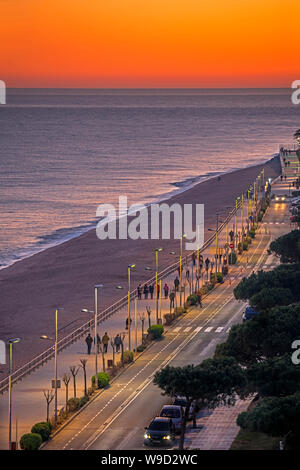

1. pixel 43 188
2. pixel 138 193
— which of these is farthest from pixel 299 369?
pixel 43 188

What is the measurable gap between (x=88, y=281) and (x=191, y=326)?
21.9 metres

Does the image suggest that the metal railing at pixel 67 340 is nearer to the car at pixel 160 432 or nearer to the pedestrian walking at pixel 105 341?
the pedestrian walking at pixel 105 341

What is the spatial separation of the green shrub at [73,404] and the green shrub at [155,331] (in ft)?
51.9

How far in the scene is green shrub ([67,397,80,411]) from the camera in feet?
170

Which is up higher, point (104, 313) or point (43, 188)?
point (43, 188)

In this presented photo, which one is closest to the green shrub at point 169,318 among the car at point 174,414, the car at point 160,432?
the car at point 174,414

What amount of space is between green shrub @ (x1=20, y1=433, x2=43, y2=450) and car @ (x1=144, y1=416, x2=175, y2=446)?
4.86 meters

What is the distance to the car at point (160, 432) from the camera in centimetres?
4488

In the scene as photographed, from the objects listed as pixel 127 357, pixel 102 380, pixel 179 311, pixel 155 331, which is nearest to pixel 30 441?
pixel 102 380

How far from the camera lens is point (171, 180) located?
179 m

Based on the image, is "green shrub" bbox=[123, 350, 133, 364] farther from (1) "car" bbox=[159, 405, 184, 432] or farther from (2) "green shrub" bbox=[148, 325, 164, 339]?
(1) "car" bbox=[159, 405, 184, 432]

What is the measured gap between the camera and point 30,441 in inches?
1779
